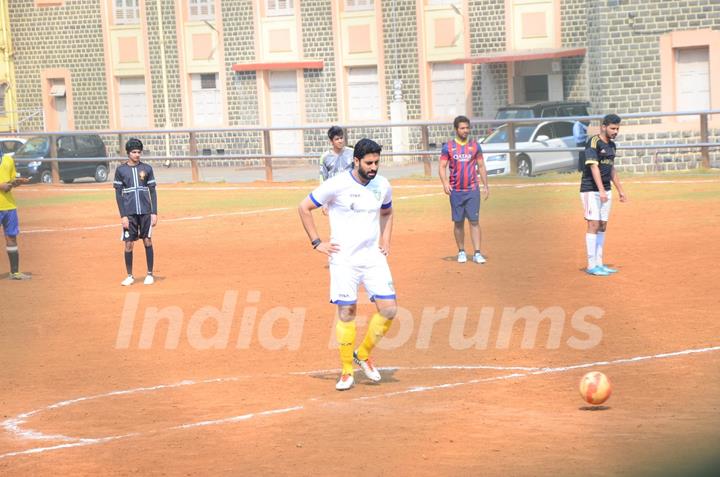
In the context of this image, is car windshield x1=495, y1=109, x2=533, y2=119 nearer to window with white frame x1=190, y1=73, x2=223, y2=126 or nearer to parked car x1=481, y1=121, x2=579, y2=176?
parked car x1=481, y1=121, x2=579, y2=176

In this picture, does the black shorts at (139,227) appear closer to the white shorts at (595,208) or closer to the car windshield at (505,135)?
the white shorts at (595,208)

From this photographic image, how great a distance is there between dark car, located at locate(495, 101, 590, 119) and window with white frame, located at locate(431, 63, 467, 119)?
238 inches

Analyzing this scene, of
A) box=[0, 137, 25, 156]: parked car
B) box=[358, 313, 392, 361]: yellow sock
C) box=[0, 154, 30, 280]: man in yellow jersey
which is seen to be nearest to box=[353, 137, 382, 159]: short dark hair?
box=[358, 313, 392, 361]: yellow sock

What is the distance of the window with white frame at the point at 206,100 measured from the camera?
47.8 metres

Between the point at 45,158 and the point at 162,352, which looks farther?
the point at 45,158

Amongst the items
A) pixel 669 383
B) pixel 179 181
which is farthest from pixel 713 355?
pixel 179 181

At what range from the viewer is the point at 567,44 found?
135 feet

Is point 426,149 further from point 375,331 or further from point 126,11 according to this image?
point 126,11

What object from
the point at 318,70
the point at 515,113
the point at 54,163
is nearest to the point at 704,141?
the point at 515,113

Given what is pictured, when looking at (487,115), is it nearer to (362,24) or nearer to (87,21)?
(362,24)

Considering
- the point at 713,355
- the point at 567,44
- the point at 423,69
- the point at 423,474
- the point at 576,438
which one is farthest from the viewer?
the point at 423,69

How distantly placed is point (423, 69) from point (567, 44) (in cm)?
534

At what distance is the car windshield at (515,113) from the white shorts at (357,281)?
26837mm

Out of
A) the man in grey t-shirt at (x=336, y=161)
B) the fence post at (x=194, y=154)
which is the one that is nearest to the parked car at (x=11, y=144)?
the fence post at (x=194, y=154)
